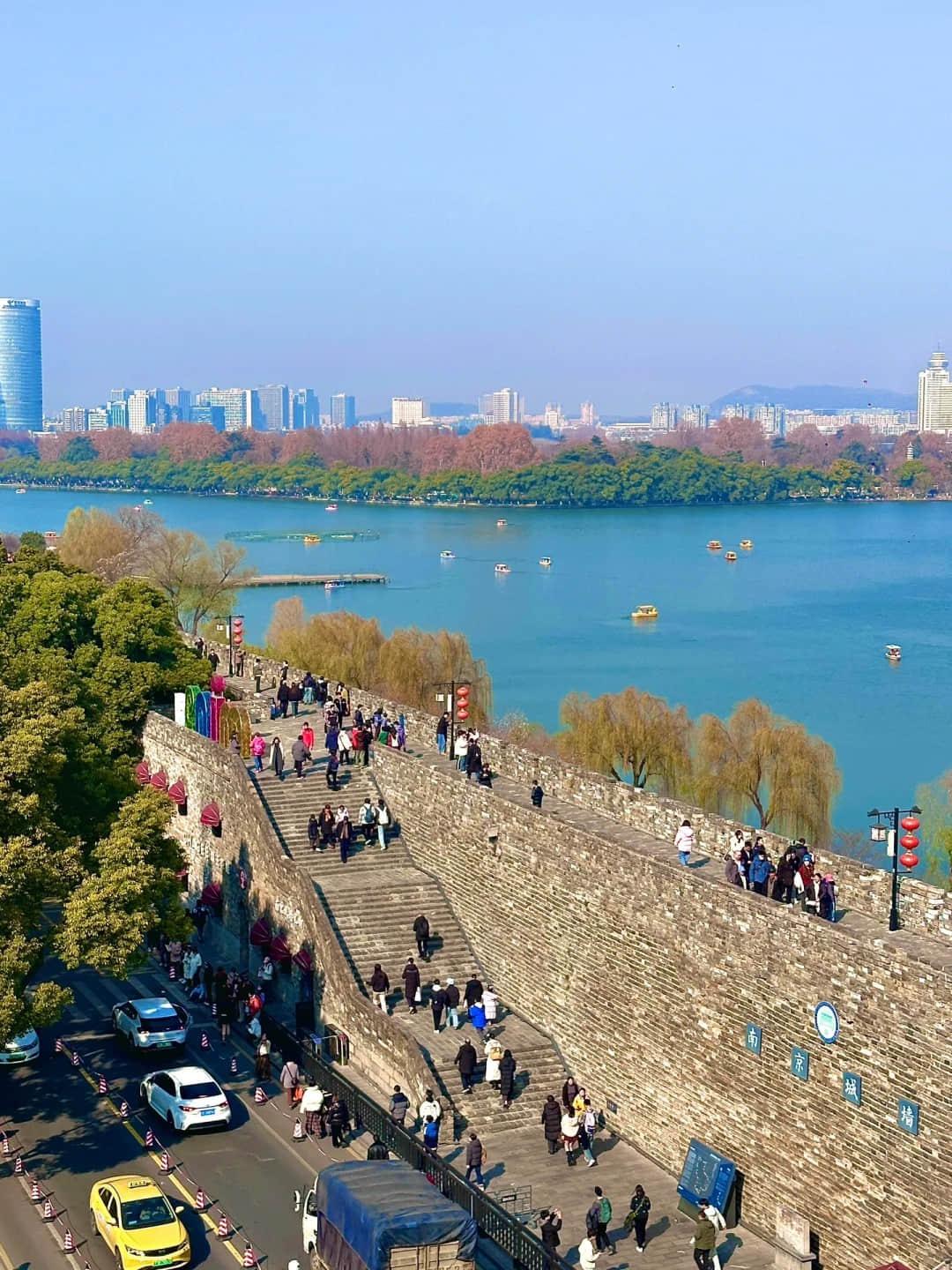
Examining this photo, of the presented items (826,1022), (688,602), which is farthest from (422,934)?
(688,602)

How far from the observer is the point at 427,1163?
54.3ft

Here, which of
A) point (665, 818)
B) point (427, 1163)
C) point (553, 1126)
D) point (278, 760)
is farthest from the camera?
point (278, 760)

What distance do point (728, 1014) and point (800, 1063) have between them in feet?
3.91

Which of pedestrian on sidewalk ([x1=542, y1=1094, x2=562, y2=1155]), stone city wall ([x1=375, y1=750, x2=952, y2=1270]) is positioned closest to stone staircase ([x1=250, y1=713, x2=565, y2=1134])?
stone city wall ([x1=375, y1=750, x2=952, y2=1270])

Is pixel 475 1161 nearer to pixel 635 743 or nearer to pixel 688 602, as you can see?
pixel 635 743

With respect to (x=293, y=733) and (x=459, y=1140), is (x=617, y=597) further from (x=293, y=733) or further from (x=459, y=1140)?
(x=459, y=1140)

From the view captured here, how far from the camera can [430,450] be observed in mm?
182750

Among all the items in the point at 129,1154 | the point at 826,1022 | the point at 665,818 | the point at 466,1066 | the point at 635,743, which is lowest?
the point at 129,1154

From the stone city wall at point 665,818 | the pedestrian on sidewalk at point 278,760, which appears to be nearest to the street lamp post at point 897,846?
the stone city wall at point 665,818

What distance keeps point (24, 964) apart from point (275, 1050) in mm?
4157

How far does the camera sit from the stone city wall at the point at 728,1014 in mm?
14422

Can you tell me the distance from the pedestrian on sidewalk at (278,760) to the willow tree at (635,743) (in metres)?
13.8

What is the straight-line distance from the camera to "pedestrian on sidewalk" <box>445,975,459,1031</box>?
65.0 feet

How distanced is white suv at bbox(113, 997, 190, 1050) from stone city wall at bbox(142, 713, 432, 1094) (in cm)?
177
